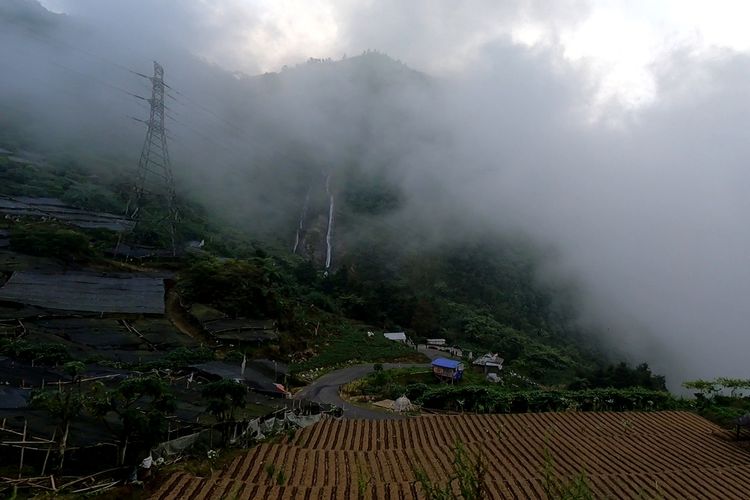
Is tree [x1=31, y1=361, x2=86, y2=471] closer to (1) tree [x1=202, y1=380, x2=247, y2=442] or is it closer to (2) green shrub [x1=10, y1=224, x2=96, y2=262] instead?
(1) tree [x1=202, y1=380, x2=247, y2=442]

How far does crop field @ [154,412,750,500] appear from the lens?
1409 centimetres

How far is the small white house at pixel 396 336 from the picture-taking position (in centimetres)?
5933

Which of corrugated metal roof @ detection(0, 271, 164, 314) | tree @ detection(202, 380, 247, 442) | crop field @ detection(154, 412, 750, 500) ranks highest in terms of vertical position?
corrugated metal roof @ detection(0, 271, 164, 314)

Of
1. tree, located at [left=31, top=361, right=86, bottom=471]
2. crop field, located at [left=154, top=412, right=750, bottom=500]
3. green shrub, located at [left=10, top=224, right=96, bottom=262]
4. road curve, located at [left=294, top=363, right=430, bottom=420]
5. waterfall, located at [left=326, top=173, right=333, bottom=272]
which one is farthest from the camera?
waterfall, located at [left=326, top=173, right=333, bottom=272]

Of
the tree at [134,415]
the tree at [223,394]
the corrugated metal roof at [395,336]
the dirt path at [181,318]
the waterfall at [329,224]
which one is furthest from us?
the waterfall at [329,224]

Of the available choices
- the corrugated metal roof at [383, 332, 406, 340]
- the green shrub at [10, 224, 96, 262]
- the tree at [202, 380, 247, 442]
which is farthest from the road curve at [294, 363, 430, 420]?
the green shrub at [10, 224, 96, 262]

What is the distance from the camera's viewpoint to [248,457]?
1653 centimetres

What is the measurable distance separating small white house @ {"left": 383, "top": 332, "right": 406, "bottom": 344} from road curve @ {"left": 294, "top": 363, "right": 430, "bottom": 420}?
961 cm

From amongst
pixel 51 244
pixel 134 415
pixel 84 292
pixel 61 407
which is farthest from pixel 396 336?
pixel 61 407

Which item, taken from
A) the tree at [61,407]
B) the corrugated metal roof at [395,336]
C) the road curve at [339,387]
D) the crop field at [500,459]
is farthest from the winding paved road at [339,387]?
the tree at [61,407]

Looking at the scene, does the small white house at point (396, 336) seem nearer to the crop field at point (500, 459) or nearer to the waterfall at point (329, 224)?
the crop field at point (500, 459)

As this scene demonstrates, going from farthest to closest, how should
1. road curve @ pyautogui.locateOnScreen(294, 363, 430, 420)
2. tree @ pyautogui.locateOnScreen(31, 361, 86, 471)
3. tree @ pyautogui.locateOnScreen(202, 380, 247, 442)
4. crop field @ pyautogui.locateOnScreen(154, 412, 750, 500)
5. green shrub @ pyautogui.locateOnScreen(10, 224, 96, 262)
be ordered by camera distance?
green shrub @ pyautogui.locateOnScreen(10, 224, 96, 262)
road curve @ pyautogui.locateOnScreen(294, 363, 430, 420)
tree @ pyautogui.locateOnScreen(202, 380, 247, 442)
crop field @ pyautogui.locateOnScreen(154, 412, 750, 500)
tree @ pyautogui.locateOnScreen(31, 361, 86, 471)

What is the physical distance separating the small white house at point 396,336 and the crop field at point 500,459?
30076 millimetres

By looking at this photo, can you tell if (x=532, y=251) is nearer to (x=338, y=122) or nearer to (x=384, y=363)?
(x=384, y=363)
